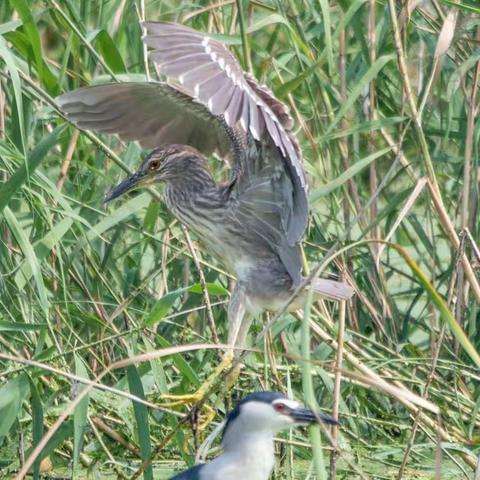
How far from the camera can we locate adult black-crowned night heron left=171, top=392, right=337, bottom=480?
331 cm

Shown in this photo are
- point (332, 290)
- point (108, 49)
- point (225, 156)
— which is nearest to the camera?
point (332, 290)

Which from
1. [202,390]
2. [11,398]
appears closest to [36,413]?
[11,398]

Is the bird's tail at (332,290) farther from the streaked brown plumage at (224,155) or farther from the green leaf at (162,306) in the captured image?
the green leaf at (162,306)

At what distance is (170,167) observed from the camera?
443 cm

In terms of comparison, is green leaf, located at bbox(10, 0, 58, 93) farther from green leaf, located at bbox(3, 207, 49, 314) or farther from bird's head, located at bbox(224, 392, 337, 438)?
bird's head, located at bbox(224, 392, 337, 438)

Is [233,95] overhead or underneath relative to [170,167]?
overhead

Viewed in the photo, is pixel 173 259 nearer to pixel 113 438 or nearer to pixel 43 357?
pixel 113 438

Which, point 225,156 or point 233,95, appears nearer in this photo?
point 233,95

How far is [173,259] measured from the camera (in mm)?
4652

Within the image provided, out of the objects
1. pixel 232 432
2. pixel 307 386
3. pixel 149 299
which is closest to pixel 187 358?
pixel 149 299

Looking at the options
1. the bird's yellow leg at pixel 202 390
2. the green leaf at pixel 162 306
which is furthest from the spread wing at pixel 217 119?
the green leaf at pixel 162 306

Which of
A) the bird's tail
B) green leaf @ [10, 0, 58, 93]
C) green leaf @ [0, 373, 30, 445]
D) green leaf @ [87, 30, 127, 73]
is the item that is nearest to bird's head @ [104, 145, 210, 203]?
green leaf @ [87, 30, 127, 73]

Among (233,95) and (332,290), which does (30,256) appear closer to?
(233,95)

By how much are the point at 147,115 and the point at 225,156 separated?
0.36 meters
